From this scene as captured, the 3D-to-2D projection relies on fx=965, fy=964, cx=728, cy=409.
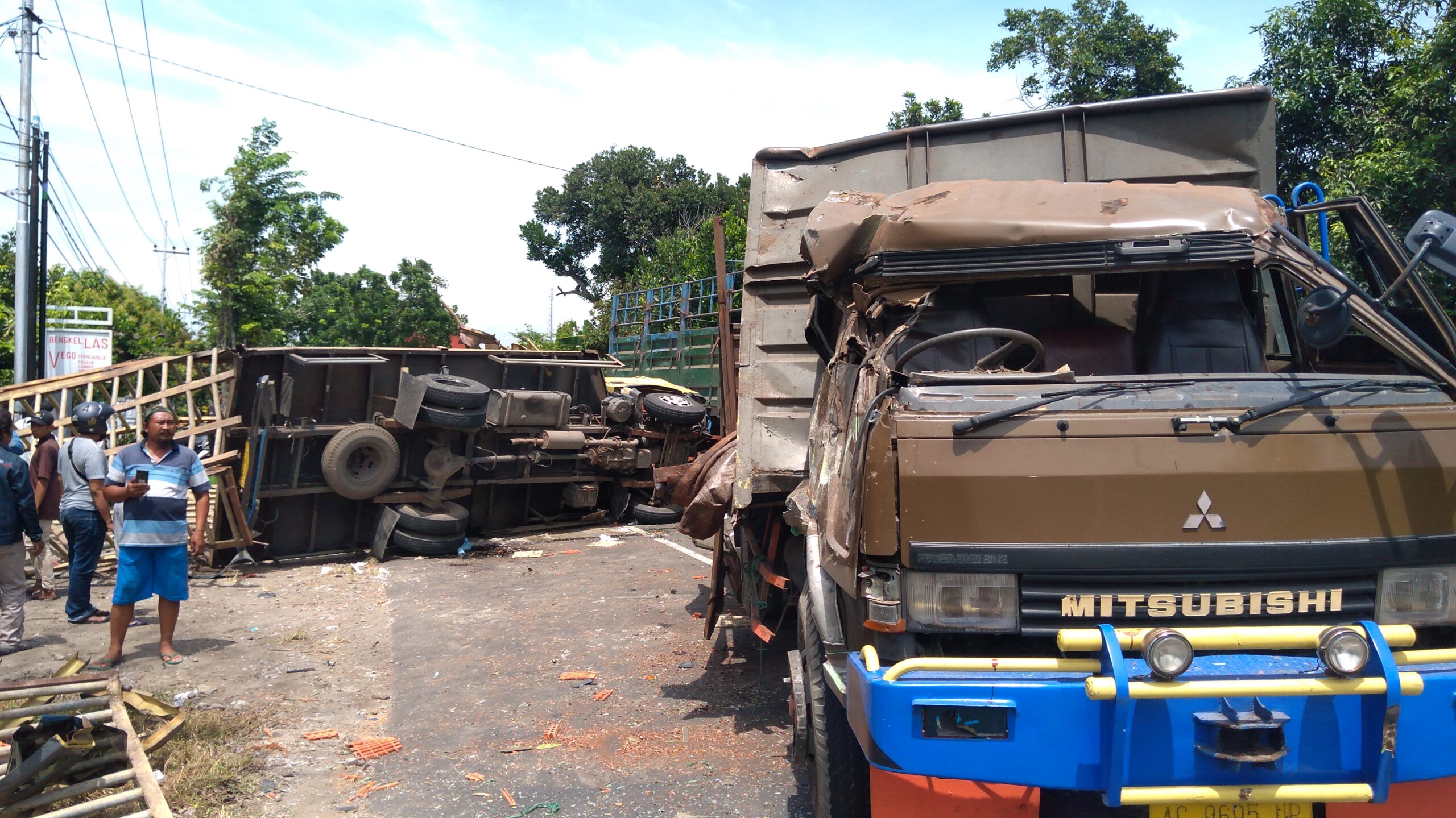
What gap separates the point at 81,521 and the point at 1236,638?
7.78 metres

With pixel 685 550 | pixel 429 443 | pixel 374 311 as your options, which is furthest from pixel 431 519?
pixel 374 311

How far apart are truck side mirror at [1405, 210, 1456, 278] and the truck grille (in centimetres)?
93

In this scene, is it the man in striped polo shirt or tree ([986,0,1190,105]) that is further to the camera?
tree ([986,0,1190,105])

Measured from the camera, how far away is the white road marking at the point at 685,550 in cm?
986

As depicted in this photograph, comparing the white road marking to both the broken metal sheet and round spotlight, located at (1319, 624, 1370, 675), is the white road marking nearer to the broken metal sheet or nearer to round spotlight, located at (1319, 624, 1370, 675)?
the broken metal sheet

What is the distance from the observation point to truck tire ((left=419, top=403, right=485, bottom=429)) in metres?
10.0

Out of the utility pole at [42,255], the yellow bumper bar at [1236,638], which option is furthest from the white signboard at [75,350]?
the yellow bumper bar at [1236,638]

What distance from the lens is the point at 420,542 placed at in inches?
402

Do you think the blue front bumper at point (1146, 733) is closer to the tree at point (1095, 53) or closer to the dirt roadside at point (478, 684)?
the dirt roadside at point (478, 684)

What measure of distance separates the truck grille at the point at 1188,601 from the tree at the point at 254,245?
22.4 m

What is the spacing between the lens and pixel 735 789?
4.25 metres

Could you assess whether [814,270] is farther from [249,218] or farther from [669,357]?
[249,218]

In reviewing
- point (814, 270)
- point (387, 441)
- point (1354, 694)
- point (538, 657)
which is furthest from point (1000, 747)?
point (387, 441)

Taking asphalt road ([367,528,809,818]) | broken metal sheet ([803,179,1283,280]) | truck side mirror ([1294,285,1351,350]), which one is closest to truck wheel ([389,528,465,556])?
asphalt road ([367,528,809,818])
